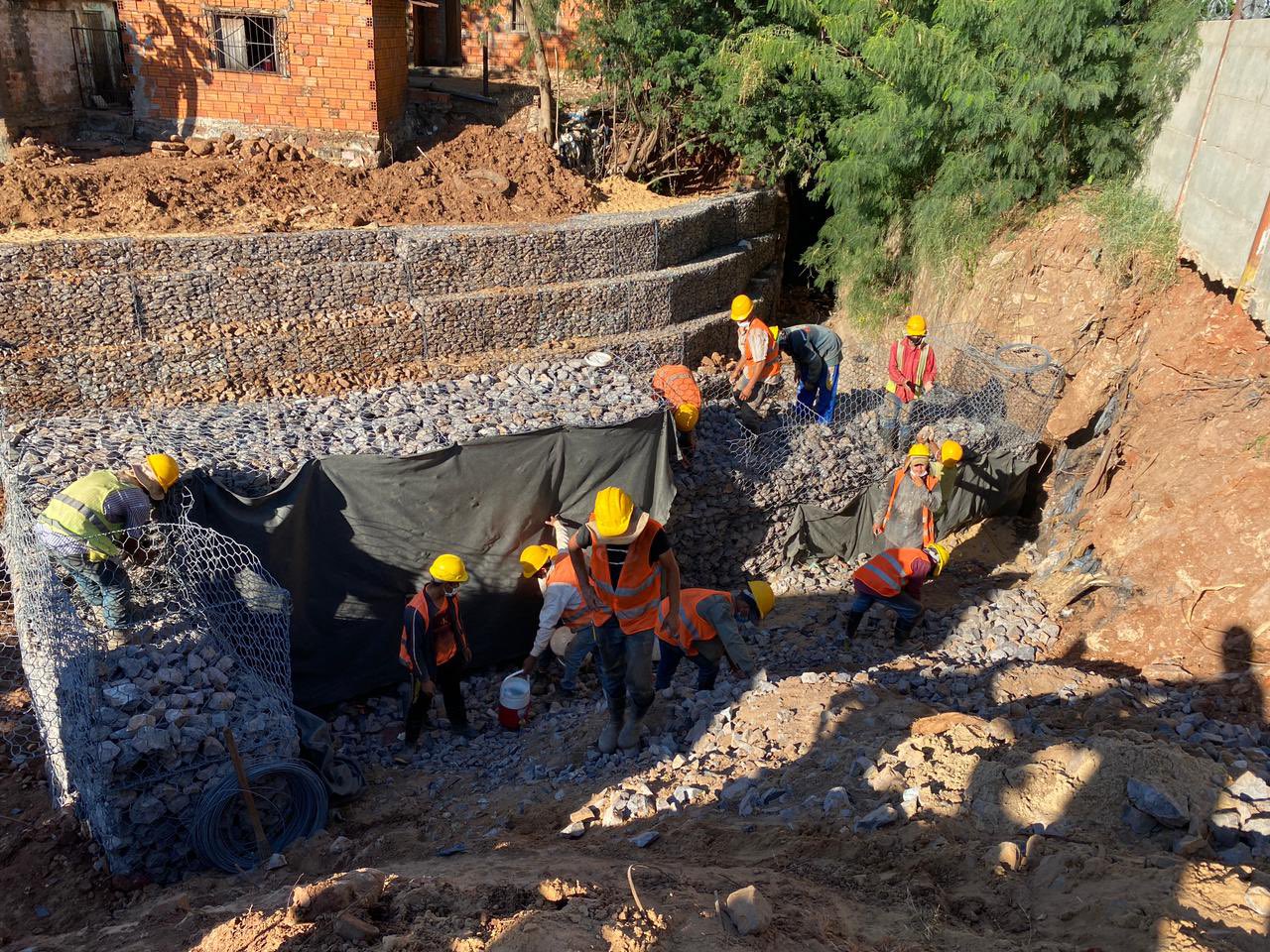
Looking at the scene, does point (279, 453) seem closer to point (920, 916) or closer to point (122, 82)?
point (920, 916)

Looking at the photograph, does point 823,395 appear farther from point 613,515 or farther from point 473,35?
point 473,35

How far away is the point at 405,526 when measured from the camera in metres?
6.37

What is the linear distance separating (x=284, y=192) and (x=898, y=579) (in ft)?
29.2

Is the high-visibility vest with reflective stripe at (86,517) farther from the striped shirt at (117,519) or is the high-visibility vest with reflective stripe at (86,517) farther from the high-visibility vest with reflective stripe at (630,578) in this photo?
the high-visibility vest with reflective stripe at (630,578)

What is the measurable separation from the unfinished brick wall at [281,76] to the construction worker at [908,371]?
312 inches

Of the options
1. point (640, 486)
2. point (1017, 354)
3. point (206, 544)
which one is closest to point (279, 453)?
point (206, 544)

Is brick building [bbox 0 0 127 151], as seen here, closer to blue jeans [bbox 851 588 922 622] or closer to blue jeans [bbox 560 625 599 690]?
blue jeans [bbox 560 625 599 690]

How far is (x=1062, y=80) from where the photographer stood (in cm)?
973

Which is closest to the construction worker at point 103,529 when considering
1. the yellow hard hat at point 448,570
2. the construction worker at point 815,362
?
the yellow hard hat at point 448,570

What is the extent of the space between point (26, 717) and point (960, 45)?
35.6ft

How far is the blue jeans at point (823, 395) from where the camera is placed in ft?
28.8

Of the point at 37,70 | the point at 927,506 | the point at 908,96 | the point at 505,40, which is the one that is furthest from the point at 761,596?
the point at 505,40

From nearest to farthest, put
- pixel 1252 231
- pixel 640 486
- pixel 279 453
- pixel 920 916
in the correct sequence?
pixel 920 916
pixel 279 453
pixel 640 486
pixel 1252 231

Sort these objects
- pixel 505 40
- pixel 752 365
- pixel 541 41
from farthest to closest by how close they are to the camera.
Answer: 1. pixel 505 40
2. pixel 541 41
3. pixel 752 365
